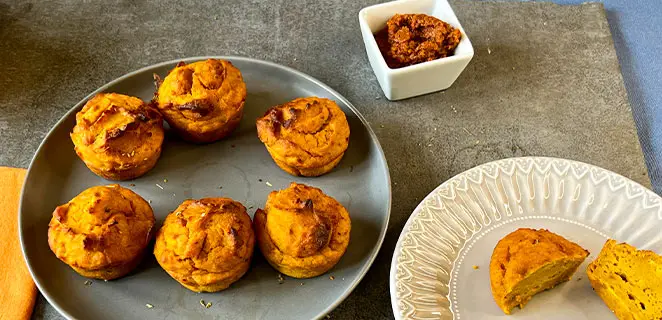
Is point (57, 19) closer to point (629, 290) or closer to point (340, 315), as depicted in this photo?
point (340, 315)

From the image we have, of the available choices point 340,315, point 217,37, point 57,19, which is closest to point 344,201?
point 340,315

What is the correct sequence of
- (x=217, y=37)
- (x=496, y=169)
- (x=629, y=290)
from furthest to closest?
1. (x=217, y=37)
2. (x=496, y=169)
3. (x=629, y=290)

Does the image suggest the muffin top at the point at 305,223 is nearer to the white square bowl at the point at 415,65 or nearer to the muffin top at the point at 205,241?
the muffin top at the point at 205,241

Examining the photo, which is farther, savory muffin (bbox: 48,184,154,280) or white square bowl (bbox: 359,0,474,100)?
white square bowl (bbox: 359,0,474,100)

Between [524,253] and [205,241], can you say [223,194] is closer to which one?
[205,241]

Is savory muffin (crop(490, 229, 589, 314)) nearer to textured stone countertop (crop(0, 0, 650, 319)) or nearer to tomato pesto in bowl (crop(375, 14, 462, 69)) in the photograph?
textured stone countertop (crop(0, 0, 650, 319))

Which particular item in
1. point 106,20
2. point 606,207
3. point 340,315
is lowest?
point 340,315

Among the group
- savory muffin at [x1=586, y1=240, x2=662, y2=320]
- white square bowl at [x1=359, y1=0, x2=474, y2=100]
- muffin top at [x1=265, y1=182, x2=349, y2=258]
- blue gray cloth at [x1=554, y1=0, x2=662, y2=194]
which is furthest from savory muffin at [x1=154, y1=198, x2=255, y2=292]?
blue gray cloth at [x1=554, y1=0, x2=662, y2=194]
